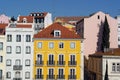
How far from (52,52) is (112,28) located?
3321cm

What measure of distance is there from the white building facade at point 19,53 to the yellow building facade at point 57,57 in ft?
4.11

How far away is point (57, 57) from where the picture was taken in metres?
74.6

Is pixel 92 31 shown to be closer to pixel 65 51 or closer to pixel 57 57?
pixel 65 51

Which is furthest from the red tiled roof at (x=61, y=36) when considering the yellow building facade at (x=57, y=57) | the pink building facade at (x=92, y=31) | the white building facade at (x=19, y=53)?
the pink building facade at (x=92, y=31)

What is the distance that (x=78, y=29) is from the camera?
107375mm

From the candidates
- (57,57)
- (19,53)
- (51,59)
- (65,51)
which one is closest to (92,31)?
(65,51)

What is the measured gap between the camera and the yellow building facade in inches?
2921

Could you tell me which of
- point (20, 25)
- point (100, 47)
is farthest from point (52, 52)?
point (100, 47)

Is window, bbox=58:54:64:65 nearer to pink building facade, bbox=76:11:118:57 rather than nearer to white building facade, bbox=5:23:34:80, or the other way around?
white building facade, bbox=5:23:34:80

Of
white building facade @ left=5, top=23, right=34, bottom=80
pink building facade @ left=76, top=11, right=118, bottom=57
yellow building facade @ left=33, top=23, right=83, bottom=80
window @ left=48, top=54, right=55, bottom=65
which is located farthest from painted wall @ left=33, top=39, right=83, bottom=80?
pink building facade @ left=76, top=11, right=118, bottom=57

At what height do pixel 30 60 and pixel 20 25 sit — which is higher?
pixel 20 25

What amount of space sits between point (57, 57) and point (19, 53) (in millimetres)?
7882

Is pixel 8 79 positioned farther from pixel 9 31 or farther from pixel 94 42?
pixel 94 42

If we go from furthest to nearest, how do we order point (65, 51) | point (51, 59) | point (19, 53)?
1. point (65, 51)
2. point (51, 59)
3. point (19, 53)
